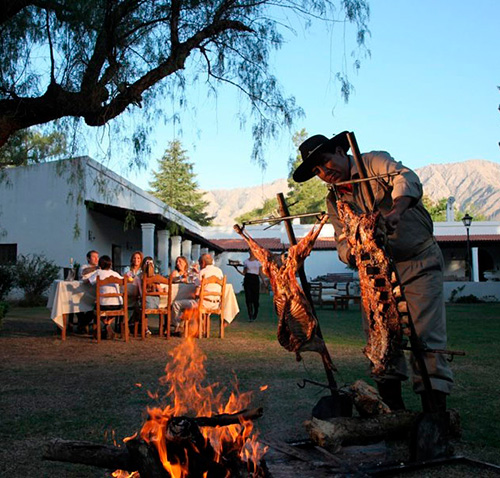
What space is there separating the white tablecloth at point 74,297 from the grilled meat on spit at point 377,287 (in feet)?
24.7

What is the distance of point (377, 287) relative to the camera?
299 centimetres

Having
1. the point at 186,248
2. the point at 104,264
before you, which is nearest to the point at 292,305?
the point at 104,264

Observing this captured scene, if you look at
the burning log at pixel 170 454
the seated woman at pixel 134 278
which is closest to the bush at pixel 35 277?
the seated woman at pixel 134 278

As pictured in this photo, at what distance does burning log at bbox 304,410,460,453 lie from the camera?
314 centimetres

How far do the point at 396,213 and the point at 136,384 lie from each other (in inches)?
144

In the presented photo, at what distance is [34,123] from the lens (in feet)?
27.6

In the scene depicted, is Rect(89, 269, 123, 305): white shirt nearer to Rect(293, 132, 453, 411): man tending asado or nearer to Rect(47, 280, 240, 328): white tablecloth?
Rect(47, 280, 240, 328): white tablecloth

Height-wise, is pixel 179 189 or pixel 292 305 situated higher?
pixel 179 189

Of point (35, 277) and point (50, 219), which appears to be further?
point (50, 219)

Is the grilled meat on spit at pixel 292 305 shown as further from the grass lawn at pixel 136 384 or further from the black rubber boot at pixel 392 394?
the grass lawn at pixel 136 384

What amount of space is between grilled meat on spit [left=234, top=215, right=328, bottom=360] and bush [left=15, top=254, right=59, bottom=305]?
18.1 metres

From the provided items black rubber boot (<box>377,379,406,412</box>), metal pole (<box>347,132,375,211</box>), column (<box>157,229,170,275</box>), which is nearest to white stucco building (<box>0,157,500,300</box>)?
column (<box>157,229,170,275</box>)

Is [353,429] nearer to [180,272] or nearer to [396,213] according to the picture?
[396,213]

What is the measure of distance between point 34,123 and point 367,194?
6.77 m
